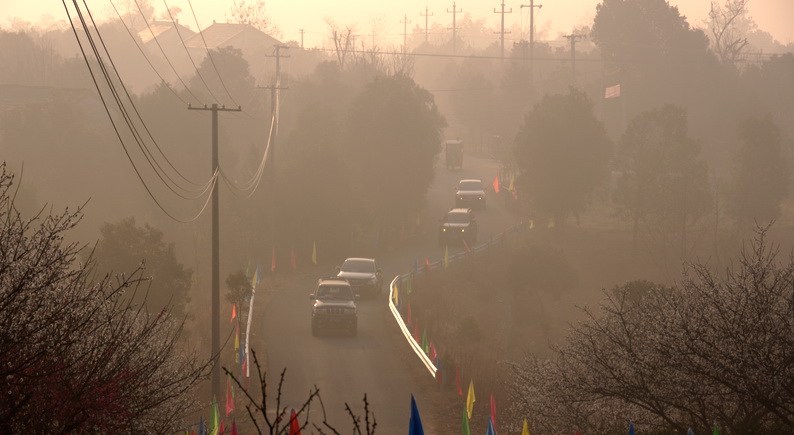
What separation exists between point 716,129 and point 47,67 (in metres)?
72.9

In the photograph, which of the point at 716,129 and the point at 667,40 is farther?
the point at 667,40

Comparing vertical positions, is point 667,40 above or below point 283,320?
above

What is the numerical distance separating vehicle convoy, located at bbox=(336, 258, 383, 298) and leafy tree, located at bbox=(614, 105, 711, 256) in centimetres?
2373

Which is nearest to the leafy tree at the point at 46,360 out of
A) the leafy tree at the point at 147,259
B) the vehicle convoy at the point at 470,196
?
the leafy tree at the point at 147,259

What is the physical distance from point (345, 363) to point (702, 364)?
1724 centimetres

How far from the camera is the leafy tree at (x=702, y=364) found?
55.3ft

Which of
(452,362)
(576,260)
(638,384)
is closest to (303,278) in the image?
(576,260)

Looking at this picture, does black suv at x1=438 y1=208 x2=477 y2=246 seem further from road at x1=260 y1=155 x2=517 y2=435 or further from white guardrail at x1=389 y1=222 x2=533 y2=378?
road at x1=260 y1=155 x2=517 y2=435

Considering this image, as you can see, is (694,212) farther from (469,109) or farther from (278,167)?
(469,109)

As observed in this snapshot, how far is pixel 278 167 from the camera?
61.8 m

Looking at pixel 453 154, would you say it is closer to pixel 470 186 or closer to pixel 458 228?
pixel 470 186

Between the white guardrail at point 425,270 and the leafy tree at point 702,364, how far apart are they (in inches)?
372

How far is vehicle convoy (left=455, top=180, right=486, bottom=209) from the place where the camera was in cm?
7488

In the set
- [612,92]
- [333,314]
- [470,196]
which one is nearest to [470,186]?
[470,196]
